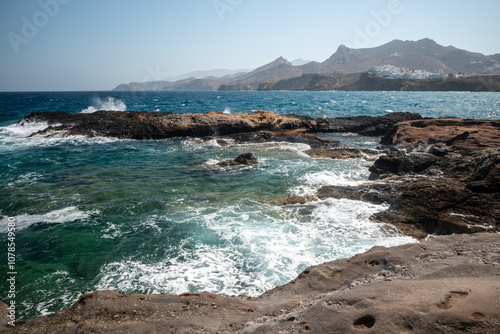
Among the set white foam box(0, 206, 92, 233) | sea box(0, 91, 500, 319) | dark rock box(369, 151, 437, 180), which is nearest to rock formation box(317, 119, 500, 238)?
dark rock box(369, 151, 437, 180)

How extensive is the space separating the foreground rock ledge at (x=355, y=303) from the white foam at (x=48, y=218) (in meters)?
5.20

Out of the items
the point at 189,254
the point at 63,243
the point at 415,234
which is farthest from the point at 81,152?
the point at 415,234

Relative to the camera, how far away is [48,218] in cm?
822

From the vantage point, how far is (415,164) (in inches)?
407

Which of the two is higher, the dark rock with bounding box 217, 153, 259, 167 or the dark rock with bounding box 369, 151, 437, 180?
the dark rock with bounding box 369, 151, 437, 180

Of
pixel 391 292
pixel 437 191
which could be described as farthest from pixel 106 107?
pixel 391 292

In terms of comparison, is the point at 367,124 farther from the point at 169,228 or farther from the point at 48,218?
the point at 48,218

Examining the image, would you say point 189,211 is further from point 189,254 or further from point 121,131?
point 121,131

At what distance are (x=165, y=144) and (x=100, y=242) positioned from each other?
563 inches

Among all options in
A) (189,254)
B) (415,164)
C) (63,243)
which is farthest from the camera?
(415,164)

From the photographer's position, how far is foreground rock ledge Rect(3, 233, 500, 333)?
2291 mm

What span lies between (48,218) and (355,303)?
9.09 metres

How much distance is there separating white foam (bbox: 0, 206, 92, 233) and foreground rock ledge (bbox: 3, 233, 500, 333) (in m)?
5.20
